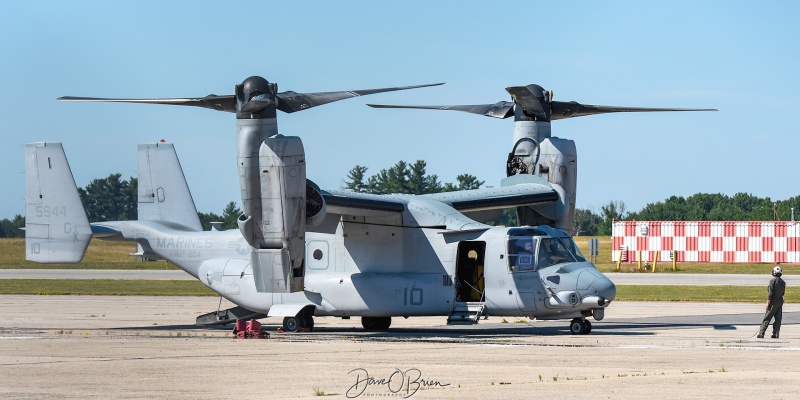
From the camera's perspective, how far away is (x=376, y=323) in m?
27.5

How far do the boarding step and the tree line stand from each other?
67350mm

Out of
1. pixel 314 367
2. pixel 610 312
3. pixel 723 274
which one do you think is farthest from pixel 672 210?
pixel 314 367

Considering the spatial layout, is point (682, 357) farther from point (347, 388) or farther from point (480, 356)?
point (347, 388)

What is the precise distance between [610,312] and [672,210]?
88.1 meters

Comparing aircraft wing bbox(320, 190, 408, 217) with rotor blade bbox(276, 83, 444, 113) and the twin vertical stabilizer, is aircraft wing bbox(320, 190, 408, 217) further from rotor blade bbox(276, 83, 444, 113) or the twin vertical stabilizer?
the twin vertical stabilizer

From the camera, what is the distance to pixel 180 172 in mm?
31281

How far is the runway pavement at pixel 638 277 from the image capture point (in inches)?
2008

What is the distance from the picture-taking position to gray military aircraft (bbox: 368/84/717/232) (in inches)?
1129

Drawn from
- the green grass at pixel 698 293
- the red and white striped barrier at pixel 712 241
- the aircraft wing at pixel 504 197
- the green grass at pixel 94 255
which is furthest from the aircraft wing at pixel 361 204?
the green grass at pixel 94 255

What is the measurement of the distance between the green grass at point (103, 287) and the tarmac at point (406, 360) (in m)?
15.2

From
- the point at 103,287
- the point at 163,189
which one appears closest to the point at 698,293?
the point at 163,189

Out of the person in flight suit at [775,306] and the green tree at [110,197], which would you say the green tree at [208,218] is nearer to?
the green tree at [110,197]

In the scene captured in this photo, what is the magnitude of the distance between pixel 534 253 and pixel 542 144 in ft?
16.3

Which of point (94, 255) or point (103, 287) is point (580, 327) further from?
point (94, 255)
